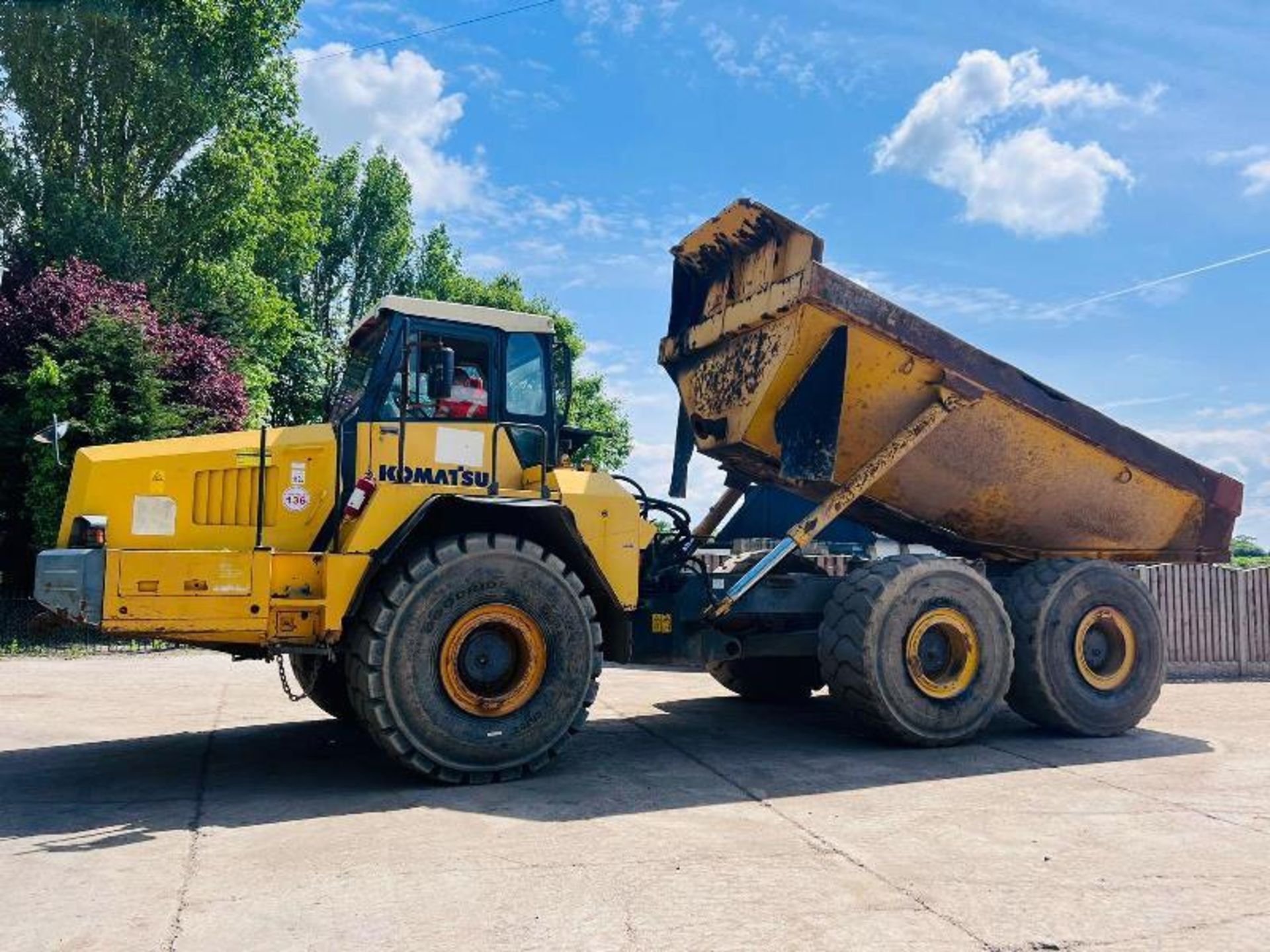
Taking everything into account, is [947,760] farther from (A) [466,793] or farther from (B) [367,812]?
(B) [367,812]

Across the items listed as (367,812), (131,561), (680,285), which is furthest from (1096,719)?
(131,561)

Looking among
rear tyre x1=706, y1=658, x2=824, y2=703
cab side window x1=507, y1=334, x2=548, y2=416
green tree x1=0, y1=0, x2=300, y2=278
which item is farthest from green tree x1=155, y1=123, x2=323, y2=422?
cab side window x1=507, y1=334, x2=548, y2=416

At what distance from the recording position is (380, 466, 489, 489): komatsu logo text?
6609mm

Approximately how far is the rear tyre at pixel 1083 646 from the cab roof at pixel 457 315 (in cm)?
446

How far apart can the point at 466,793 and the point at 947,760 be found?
3.38 m

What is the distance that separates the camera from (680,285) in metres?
9.50

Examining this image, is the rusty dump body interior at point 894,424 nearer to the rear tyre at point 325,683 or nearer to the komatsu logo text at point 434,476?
the komatsu logo text at point 434,476

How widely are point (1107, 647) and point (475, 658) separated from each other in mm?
5401

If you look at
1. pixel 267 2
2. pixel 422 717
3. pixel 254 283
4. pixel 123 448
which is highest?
pixel 267 2

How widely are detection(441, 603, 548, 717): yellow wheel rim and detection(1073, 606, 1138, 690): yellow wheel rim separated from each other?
4.65 meters

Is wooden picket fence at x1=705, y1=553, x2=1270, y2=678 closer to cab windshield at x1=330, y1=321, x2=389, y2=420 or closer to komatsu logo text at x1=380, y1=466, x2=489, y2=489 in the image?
komatsu logo text at x1=380, y1=466, x2=489, y2=489

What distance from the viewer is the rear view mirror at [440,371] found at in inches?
259

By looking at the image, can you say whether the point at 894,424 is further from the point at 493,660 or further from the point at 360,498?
the point at 360,498

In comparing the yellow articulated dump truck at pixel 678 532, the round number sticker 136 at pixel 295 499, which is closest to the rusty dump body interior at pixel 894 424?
the yellow articulated dump truck at pixel 678 532
